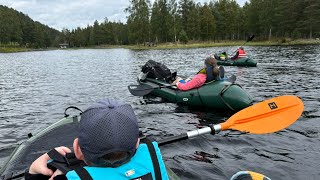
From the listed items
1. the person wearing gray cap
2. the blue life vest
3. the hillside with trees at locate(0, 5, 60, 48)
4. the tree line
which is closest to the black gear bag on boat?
the blue life vest

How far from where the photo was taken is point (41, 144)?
418cm

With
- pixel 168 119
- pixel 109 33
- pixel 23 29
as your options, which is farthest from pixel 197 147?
pixel 23 29

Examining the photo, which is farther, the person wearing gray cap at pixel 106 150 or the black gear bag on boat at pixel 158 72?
the black gear bag on boat at pixel 158 72

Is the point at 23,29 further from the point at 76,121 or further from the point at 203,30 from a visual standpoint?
the point at 76,121

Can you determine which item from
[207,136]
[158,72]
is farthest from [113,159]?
[158,72]

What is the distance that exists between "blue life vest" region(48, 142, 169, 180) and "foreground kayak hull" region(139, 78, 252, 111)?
6.36m

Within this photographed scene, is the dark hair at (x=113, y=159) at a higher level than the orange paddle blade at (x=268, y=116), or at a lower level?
higher

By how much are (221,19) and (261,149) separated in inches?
2894

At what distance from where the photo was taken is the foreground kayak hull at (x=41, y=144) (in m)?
3.84

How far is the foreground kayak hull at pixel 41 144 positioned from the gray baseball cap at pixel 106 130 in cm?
229

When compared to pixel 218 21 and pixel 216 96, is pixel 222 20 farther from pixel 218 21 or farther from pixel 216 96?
pixel 216 96

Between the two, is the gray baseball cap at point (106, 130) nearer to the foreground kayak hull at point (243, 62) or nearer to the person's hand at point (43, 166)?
the person's hand at point (43, 166)

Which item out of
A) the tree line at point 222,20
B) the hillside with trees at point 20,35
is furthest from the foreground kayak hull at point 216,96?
the hillside with trees at point 20,35

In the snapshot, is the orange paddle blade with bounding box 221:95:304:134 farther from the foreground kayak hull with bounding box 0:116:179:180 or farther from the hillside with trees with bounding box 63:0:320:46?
the hillside with trees with bounding box 63:0:320:46
